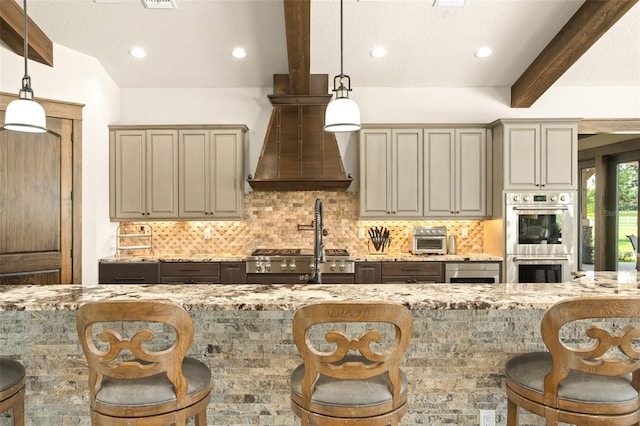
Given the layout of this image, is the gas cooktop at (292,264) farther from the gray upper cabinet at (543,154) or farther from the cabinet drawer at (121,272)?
the gray upper cabinet at (543,154)

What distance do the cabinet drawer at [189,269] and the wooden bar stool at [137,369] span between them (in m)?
2.93

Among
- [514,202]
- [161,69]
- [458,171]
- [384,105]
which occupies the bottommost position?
[514,202]

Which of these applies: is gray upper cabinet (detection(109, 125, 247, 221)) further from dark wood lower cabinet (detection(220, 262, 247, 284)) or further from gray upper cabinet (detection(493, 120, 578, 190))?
gray upper cabinet (detection(493, 120, 578, 190))

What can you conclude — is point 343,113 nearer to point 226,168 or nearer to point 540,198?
point 226,168

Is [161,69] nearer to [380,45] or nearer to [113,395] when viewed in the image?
[380,45]

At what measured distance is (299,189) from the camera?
5.04 m

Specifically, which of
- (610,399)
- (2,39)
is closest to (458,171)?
(610,399)

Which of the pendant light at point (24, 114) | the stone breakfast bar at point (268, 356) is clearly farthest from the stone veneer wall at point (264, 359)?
the pendant light at point (24, 114)

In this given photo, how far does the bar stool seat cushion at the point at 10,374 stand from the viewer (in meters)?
1.80

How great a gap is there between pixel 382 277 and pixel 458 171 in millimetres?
1514

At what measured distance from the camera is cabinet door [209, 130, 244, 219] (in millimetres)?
4914

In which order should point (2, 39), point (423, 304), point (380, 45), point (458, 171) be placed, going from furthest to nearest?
point (458, 171)
point (380, 45)
point (2, 39)
point (423, 304)

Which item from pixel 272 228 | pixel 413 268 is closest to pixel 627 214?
pixel 413 268

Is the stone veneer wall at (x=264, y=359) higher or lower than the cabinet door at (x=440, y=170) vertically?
lower
